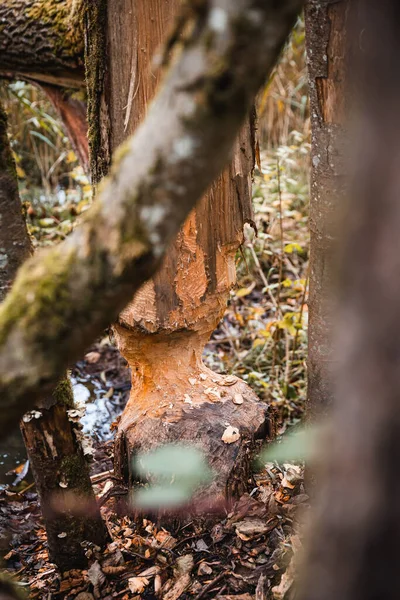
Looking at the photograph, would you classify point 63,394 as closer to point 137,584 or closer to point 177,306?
point 177,306

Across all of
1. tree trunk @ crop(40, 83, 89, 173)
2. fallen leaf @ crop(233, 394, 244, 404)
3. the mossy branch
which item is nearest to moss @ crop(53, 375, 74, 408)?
the mossy branch

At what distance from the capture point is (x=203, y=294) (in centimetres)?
200

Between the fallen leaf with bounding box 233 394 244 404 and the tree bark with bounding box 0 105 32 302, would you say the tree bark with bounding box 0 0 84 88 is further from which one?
the fallen leaf with bounding box 233 394 244 404

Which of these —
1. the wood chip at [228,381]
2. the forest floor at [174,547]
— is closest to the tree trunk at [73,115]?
the forest floor at [174,547]

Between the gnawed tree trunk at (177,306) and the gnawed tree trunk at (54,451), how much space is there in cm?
33

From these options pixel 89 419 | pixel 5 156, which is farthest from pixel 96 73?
pixel 89 419

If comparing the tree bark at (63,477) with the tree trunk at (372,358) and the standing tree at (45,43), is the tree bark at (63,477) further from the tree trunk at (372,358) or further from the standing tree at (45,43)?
the standing tree at (45,43)

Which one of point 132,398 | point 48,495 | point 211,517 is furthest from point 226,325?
point 48,495

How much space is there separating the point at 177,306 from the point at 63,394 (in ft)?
1.71

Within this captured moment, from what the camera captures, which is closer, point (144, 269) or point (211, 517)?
point (144, 269)

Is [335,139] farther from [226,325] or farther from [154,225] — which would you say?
[226,325]

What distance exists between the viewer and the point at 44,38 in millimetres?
2469

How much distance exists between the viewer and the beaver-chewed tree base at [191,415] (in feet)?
6.50

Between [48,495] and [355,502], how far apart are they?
1.23 m
